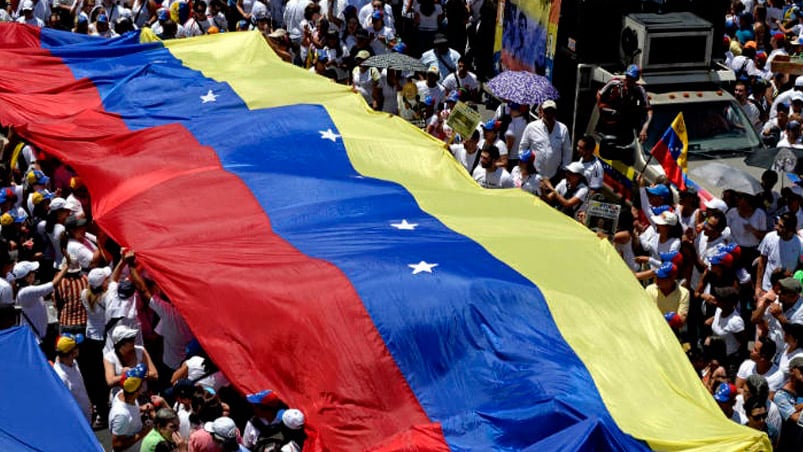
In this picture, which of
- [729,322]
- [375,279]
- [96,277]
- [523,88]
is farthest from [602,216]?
[96,277]

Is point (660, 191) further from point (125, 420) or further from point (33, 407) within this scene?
point (33, 407)

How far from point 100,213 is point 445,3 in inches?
366

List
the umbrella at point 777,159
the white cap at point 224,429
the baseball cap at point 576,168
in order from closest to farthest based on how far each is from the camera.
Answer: the white cap at point 224,429 < the umbrella at point 777,159 < the baseball cap at point 576,168

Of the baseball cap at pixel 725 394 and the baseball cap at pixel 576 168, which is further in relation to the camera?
the baseball cap at pixel 576 168

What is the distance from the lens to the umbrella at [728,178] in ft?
39.5

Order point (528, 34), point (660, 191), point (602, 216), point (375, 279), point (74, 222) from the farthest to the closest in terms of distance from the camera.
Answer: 1. point (528, 34)
2. point (660, 191)
3. point (602, 216)
4. point (74, 222)
5. point (375, 279)

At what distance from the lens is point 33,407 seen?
7.74m

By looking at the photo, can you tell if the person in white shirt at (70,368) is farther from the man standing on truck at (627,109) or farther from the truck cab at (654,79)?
Answer: the man standing on truck at (627,109)

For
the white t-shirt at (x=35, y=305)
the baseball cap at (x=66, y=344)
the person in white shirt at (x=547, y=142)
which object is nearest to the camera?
the baseball cap at (x=66, y=344)

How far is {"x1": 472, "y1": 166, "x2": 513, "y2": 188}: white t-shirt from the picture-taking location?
13000 millimetres

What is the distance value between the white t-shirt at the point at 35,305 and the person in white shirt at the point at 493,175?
468 cm

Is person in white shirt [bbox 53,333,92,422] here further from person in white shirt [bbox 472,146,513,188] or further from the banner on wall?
the banner on wall

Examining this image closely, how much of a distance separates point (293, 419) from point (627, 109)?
6.26 metres

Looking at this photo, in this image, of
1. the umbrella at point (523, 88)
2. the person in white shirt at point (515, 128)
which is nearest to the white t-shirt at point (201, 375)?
the person in white shirt at point (515, 128)
